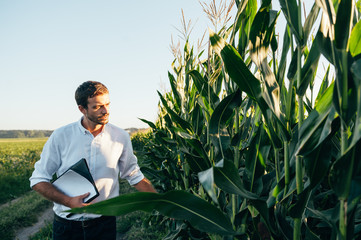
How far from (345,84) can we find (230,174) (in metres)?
0.38

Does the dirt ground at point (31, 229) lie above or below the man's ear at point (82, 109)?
below

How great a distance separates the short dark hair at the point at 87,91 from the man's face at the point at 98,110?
0.04m

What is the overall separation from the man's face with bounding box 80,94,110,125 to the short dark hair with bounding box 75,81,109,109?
0.04 metres

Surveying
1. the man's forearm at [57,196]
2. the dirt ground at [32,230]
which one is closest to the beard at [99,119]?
the man's forearm at [57,196]

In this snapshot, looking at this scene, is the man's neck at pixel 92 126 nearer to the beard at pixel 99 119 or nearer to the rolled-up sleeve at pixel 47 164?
the beard at pixel 99 119

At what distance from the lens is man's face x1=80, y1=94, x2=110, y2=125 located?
2.06 m

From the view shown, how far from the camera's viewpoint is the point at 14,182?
314 inches

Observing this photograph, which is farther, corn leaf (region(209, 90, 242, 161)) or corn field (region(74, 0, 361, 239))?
corn leaf (region(209, 90, 242, 161))

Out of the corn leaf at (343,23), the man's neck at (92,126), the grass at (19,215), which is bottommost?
the grass at (19,215)

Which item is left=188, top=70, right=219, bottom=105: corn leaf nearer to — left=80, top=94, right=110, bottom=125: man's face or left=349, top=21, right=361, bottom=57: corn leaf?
left=349, top=21, right=361, bottom=57: corn leaf

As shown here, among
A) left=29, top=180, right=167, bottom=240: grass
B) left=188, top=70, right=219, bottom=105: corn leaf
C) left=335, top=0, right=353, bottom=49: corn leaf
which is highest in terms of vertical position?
left=335, top=0, right=353, bottom=49: corn leaf

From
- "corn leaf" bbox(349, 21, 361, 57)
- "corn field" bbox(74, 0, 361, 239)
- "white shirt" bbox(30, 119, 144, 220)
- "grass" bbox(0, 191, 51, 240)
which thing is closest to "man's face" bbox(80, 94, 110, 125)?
"white shirt" bbox(30, 119, 144, 220)

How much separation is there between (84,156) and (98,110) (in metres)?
0.39

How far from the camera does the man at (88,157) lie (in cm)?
203
